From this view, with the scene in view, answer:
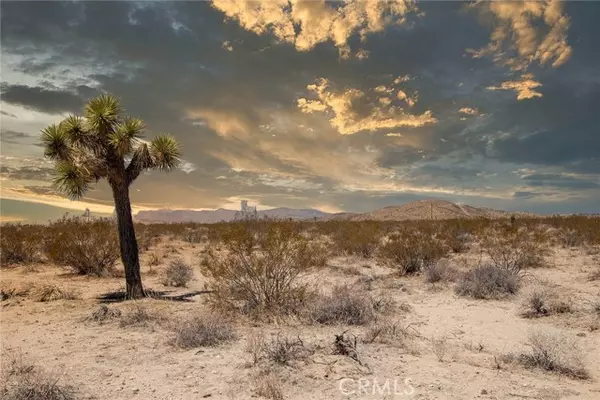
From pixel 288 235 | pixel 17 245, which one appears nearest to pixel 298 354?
pixel 288 235

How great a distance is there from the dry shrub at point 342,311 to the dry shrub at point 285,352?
6.22 feet

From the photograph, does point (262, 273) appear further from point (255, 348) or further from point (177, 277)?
point (177, 277)

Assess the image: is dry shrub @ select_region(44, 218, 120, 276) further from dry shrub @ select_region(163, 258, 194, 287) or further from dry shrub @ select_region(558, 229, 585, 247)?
dry shrub @ select_region(558, 229, 585, 247)

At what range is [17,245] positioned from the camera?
20.2 metres

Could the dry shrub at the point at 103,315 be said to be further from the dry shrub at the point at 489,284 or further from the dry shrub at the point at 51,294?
the dry shrub at the point at 489,284

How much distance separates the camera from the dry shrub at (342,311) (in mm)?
8344

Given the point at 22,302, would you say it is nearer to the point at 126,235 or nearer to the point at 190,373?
the point at 126,235

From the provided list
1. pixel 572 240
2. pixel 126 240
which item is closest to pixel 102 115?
pixel 126 240

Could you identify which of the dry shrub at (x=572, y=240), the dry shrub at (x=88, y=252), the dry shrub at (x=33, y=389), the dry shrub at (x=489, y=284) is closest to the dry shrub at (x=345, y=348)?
the dry shrub at (x=33, y=389)

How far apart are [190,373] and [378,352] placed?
2757 mm

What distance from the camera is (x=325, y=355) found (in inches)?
249

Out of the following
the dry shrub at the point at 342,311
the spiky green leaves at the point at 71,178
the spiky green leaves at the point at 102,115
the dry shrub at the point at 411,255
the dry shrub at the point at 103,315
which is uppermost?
the spiky green leaves at the point at 102,115

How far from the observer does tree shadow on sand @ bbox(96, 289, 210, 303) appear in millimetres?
11953

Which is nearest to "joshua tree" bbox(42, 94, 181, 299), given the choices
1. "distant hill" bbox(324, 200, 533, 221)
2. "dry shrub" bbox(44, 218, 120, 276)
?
"dry shrub" bbox(44, 218, 120, 276)
